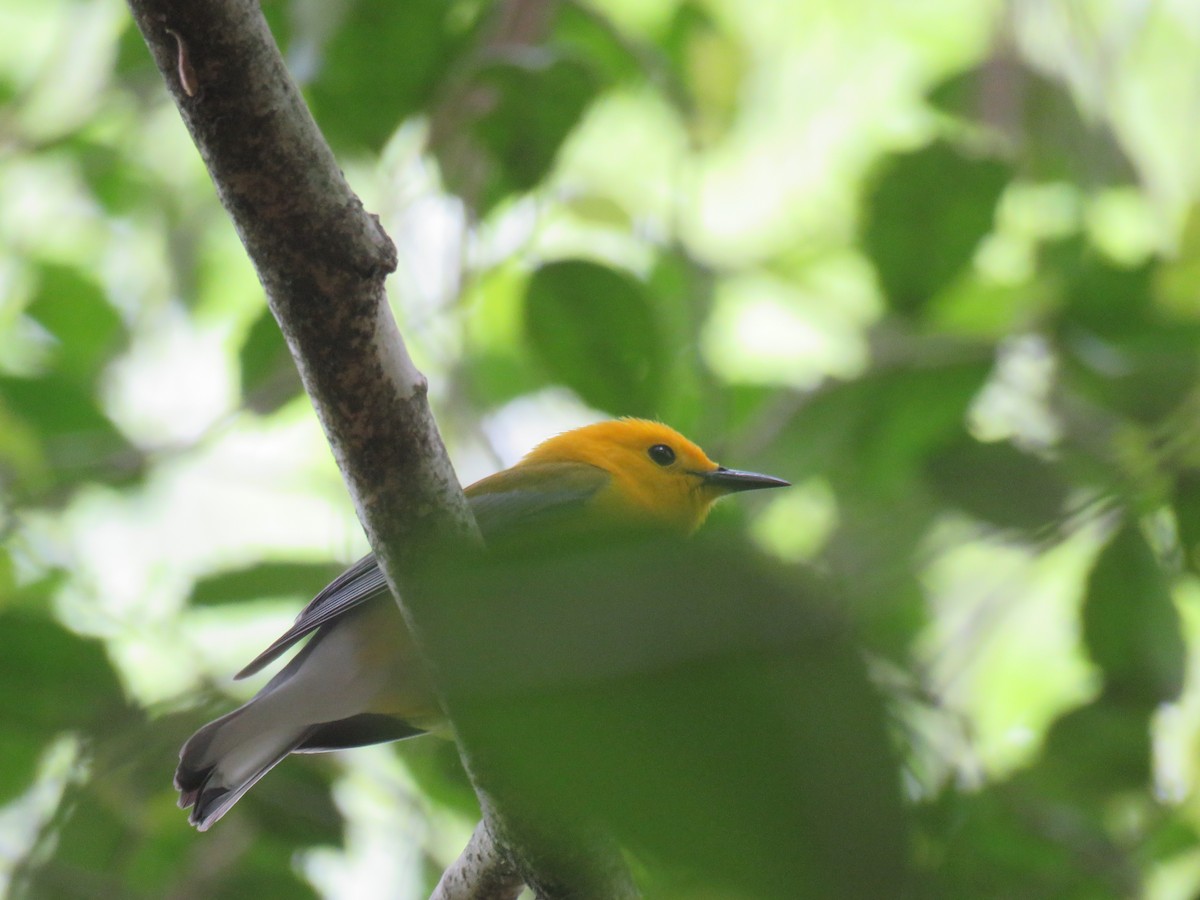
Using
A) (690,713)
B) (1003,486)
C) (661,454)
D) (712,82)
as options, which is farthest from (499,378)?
(690,713)

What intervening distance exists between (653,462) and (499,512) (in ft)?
4.37

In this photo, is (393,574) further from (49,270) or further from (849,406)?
(49,270)

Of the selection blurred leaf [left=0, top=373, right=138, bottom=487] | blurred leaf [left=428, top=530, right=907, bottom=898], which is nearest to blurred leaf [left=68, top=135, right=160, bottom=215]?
→ blurred leaf [left=0, top=373, right=138, bottom=487]

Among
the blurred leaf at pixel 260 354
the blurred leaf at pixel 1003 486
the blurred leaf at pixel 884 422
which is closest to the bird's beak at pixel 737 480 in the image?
the blurred leaf at pixel 884 422

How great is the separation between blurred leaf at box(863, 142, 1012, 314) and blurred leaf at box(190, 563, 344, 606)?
178cm

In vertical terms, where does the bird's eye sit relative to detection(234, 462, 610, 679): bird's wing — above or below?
below

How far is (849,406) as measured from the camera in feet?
10.2

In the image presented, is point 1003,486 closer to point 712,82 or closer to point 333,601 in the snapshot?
point 333,601

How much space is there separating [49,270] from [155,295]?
2.21 metres

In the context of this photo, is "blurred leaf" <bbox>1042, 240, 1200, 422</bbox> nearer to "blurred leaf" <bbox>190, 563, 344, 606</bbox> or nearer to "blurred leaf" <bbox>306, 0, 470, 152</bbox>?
"blurred leaf" <bbox>306, 0, 470, 152</bbox>

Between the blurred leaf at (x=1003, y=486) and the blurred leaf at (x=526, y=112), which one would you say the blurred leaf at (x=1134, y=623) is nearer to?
the blurred leaf at (x=1003, y=486)

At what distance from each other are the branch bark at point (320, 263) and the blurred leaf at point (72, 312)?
9.27 feet

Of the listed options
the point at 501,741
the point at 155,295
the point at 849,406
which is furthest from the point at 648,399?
the point at 155,295

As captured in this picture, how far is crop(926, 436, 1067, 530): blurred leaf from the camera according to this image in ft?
5.60
